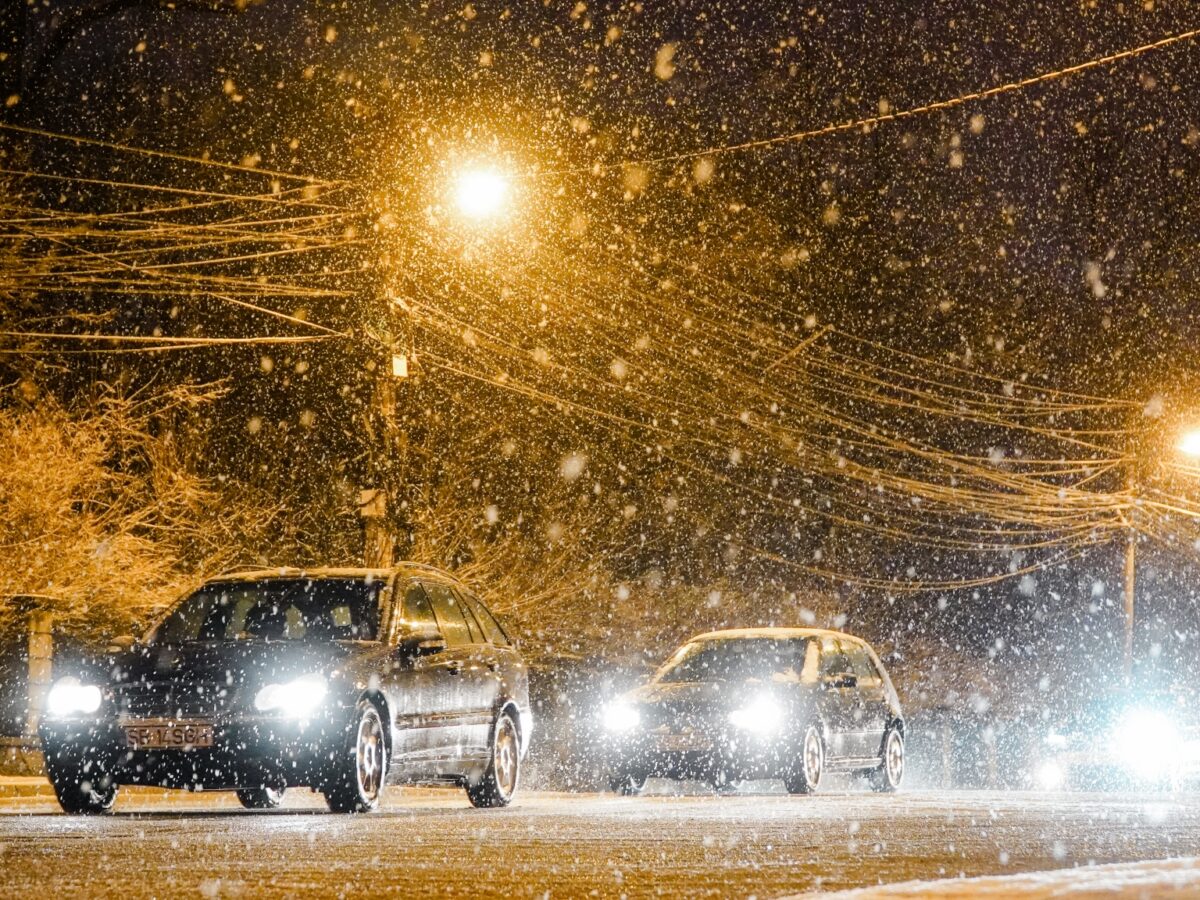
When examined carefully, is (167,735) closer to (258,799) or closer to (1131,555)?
(258,799)

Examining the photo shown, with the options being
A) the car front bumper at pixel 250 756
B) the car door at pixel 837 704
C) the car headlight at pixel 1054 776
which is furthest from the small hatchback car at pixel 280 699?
the car headlight at pixel 1054 776

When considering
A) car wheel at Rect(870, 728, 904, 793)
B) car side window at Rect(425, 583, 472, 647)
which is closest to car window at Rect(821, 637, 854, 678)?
car wheel at Rect(870, 728, 904, 793)

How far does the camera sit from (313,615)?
1409cm

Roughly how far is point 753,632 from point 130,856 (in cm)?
1086

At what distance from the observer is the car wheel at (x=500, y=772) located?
48.5 ft

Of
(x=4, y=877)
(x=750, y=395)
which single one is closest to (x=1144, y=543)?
(x=750, y=395)

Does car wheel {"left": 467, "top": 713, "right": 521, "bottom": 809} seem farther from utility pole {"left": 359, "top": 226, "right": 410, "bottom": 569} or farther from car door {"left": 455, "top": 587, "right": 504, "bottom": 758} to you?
utility pole {"left": 359, "top": 226, "right": 410, "bottom": 569}

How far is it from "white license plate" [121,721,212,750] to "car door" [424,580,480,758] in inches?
82.3

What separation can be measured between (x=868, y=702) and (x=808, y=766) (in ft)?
6.74

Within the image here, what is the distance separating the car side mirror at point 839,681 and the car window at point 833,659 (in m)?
0.14

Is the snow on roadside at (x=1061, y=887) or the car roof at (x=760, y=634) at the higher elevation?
the car roof at (x=760, y=634)

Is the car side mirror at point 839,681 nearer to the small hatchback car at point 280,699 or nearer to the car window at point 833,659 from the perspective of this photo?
the car window at point 833,659

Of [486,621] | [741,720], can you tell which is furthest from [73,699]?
[741,720]

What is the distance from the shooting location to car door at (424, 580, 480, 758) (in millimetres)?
14125
